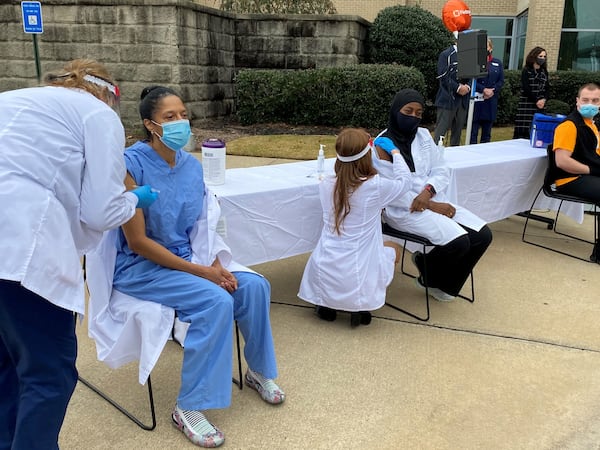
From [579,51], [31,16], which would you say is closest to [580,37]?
[579,51]

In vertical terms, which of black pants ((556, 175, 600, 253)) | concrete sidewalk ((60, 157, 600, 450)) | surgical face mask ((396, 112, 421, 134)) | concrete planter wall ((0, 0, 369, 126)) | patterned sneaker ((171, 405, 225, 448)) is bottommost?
concrete sidewalk ((60, 157, 600, 450))

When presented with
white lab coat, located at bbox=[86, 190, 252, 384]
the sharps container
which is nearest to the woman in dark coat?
the sharps container

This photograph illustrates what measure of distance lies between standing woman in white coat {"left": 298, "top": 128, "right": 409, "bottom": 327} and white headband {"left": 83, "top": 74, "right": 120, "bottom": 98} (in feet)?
5.01

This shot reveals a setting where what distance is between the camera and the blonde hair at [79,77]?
195cm

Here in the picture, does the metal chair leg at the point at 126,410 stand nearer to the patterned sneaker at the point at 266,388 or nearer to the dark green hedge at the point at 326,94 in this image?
the patterned sneaker at the point at 266,388

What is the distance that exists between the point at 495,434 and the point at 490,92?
671cm

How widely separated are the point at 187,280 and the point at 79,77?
100 cm

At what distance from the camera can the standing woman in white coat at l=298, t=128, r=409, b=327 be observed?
3307 millimetres

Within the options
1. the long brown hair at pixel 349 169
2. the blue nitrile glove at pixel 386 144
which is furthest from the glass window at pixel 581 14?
the long brown hair at pixel 349 169

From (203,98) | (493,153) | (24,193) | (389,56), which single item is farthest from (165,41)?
(24,193)

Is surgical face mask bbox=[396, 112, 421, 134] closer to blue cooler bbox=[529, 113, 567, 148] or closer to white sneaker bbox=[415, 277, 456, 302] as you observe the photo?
white sneaker bbox=[415, 277, 456, 302]

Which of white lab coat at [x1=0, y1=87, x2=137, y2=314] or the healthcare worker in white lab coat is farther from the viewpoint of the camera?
the healthcare worker in white lab coat

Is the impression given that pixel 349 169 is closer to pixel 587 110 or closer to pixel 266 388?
pixel 266 388

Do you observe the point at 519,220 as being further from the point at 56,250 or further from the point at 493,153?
the point at 56,250
